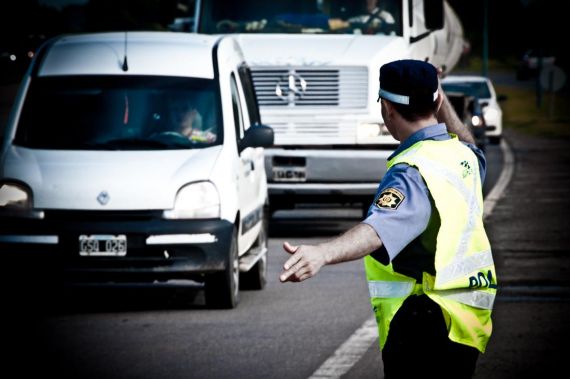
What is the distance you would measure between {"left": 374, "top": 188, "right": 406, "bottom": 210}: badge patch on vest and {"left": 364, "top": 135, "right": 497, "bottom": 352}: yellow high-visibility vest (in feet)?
0.50

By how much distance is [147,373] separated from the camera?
27.8ft

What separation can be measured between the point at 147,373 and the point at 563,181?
17.6 m

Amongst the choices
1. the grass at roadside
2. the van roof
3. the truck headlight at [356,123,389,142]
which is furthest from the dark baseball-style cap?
the grass at roadside

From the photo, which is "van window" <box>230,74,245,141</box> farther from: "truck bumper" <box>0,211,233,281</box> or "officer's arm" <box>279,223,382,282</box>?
"officer's arm" <box>279,223,382,282</box>

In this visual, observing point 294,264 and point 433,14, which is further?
point 433,14

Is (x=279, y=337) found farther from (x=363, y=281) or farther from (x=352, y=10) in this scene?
(x=352, y=10)

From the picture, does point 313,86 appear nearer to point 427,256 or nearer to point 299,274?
point 427,256

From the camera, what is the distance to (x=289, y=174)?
16.2m

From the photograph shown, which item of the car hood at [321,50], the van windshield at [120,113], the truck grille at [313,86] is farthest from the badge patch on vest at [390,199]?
the truck grille at [313,86]

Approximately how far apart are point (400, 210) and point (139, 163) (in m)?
6.61

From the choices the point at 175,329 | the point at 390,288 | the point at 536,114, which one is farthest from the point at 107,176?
the point at 536,114

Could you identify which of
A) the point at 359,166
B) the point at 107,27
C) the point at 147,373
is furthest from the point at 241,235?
the point at 107,27

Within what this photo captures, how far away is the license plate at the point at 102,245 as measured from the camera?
34.7 ft

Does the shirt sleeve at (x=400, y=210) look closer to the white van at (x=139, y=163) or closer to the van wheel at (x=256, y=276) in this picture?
the white van at (x=139, y=163)
